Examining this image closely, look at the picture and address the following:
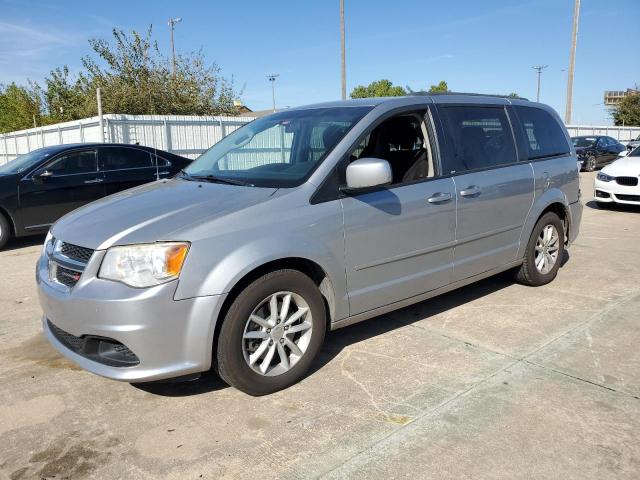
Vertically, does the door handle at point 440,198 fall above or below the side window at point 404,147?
below

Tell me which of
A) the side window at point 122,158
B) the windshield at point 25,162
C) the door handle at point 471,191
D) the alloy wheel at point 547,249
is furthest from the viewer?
the side window at point 122,158

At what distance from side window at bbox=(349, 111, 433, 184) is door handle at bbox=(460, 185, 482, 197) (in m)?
0.33

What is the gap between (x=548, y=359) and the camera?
366cm

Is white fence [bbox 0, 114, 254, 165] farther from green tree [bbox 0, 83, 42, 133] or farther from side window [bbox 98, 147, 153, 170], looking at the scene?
green tree [bbox 0, 83, 42, 133]

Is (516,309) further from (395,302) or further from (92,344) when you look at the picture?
(92,344)

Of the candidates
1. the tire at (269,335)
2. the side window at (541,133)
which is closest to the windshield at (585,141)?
the side window at (541,133)

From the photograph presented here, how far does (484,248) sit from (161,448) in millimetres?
2945

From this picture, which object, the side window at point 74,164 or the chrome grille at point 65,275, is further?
the side window at point 74,164

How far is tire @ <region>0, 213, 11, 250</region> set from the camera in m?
7.75

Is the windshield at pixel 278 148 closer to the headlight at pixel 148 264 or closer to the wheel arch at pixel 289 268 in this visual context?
the wheel arch at pixel 289 268

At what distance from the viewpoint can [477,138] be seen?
4438 mm

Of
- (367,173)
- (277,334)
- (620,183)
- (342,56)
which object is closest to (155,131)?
(342,56)

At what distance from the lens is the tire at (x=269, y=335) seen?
298 centimetres

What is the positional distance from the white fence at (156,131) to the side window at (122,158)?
333 inches
